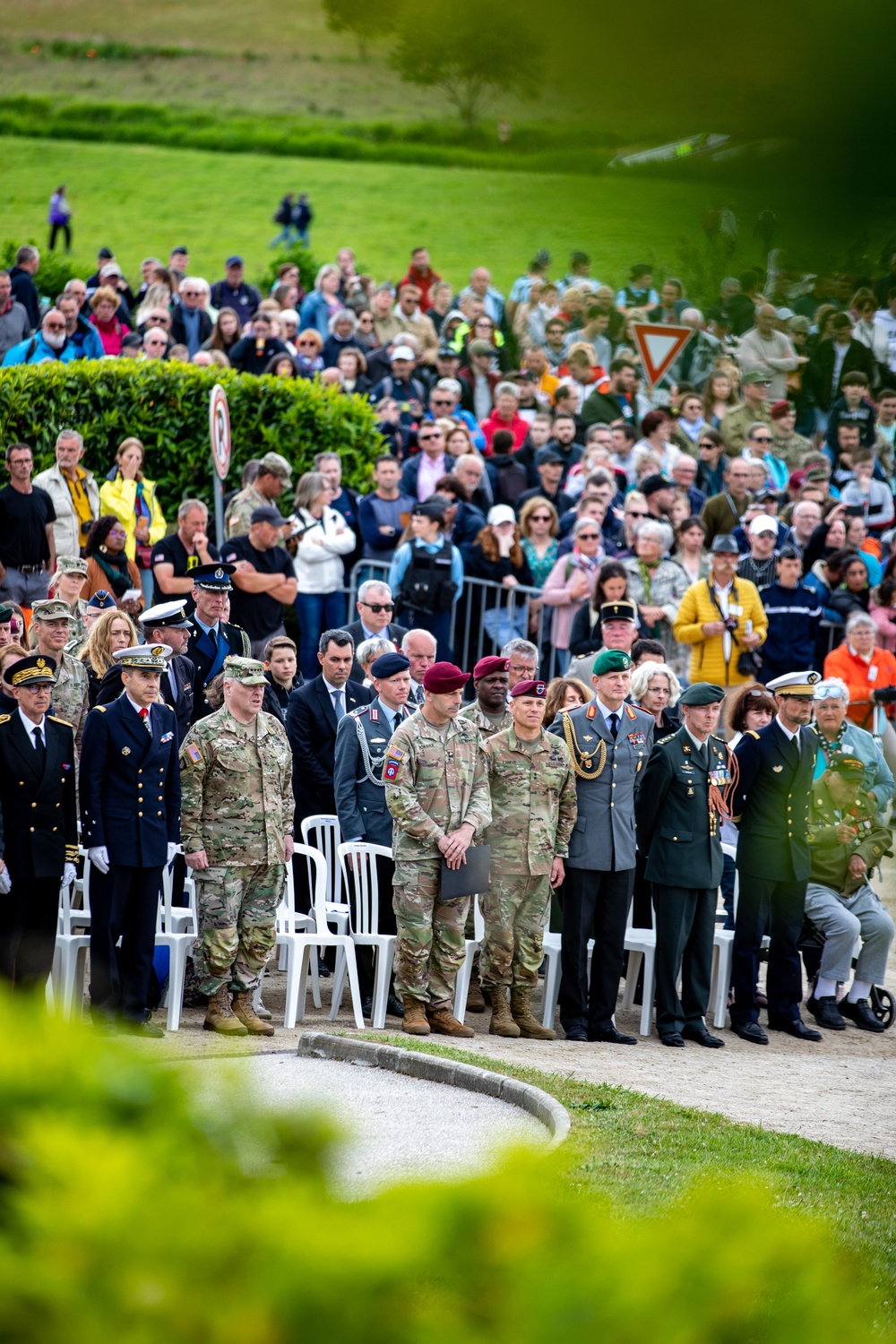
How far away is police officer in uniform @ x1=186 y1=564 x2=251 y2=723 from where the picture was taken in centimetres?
1014

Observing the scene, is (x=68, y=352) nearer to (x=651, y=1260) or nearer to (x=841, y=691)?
(x=841, y=691)

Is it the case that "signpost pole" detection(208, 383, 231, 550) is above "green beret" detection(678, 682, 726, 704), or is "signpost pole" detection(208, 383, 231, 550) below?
above

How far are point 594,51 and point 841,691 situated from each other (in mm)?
9742

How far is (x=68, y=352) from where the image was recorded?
15875 millimetres

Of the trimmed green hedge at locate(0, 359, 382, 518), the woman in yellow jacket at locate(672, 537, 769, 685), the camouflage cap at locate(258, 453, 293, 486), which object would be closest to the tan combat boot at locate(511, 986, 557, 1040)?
the woman in yellow jacket at locate(672, 537, 769, 685)

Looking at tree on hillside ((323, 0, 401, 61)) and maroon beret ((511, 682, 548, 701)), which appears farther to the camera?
maroon beret ((511, 682, 548, 701))

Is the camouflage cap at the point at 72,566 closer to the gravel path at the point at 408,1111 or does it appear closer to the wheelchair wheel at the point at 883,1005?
the gravel path at the point at 408,1111

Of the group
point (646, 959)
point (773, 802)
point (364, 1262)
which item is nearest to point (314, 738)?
point (646, 959)

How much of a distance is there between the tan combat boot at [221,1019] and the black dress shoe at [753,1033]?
3.20 metres

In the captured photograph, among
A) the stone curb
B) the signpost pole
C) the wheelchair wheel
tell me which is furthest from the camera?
the signpost pole

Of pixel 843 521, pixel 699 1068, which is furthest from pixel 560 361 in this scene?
pixel 699 1068

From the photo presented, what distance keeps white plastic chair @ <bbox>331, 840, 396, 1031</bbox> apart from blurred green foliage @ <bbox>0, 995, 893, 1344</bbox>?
25.6ft

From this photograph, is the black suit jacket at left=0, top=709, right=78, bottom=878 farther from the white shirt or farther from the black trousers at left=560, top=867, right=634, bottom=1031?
the black trousers at left=560, top=867, right=634, bottom=1031

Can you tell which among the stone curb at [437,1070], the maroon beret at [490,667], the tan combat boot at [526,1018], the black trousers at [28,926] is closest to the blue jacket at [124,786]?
the black trousers at [28,926]
